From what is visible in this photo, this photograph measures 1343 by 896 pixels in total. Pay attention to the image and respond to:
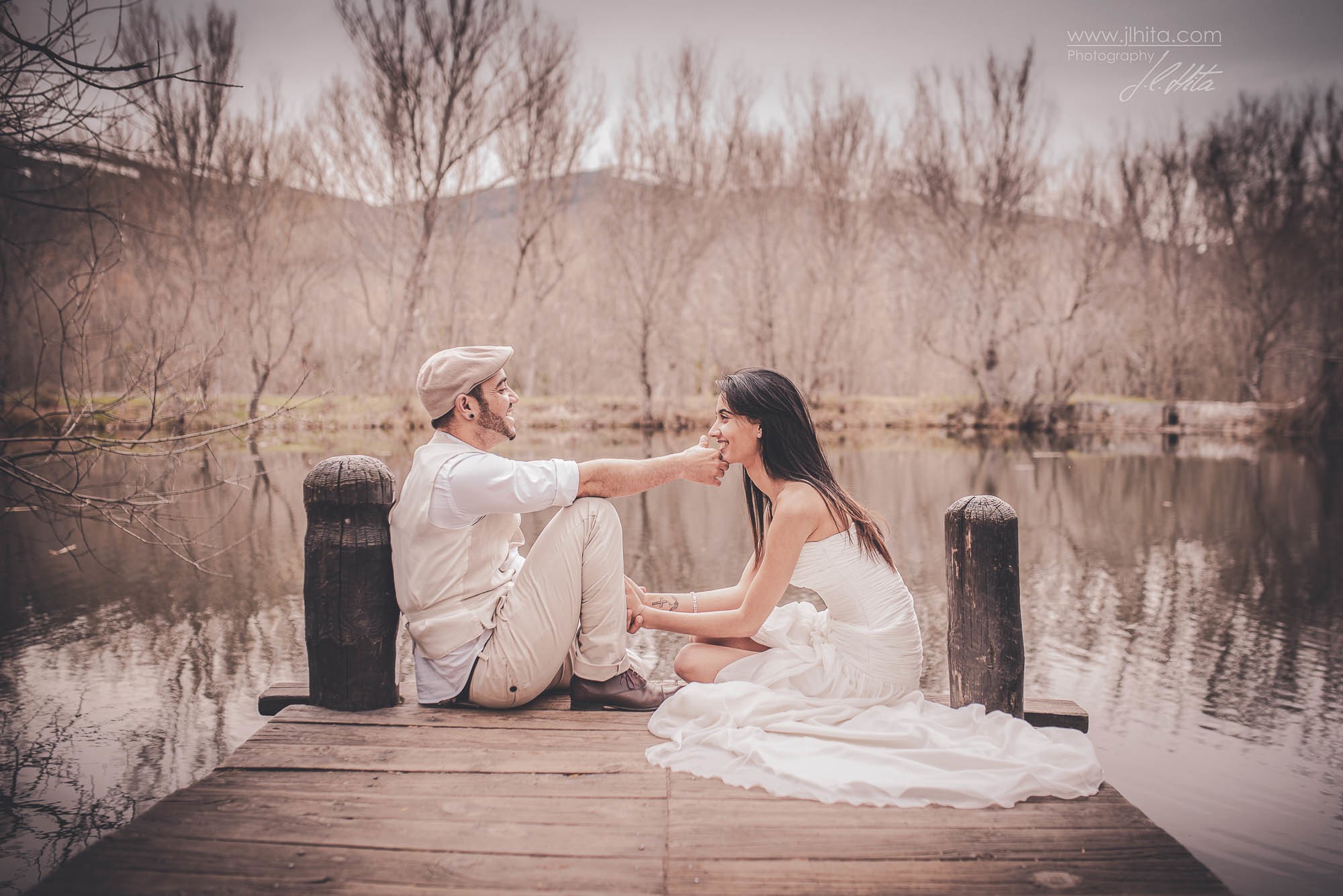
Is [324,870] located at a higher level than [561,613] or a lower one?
lower

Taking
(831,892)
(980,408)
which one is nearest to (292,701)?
(831,892)

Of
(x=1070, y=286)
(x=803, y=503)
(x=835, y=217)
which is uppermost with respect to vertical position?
(x=835, y=217)

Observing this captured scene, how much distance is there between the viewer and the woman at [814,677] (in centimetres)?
249

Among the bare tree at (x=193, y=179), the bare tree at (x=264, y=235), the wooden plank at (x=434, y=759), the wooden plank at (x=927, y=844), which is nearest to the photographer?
the wooden plank at (x=927, y=844)

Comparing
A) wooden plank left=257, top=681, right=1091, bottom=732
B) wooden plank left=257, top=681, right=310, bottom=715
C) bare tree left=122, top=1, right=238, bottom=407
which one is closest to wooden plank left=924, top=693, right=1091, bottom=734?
wooden plank left=257, top=681, right=1091, bottom=732

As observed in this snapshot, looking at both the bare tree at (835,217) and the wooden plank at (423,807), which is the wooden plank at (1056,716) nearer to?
the wooden plank at (423,807)

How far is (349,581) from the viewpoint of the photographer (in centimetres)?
308

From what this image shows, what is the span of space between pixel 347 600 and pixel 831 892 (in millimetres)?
1994

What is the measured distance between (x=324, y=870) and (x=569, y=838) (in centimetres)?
61

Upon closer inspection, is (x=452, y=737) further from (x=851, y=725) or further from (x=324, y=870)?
(x=851, y=725)

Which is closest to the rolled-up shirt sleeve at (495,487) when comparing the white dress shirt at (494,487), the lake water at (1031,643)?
the white dress shirt at (494,487)

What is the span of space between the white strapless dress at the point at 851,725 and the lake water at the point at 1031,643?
121 cm

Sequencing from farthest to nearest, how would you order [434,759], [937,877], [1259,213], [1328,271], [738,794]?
1. [1259,213]
2. [1328,271]
3. [434,759]
4. [738,794]
5. [937,877]

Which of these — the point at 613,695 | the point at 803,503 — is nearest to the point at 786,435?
the point at 803,503
